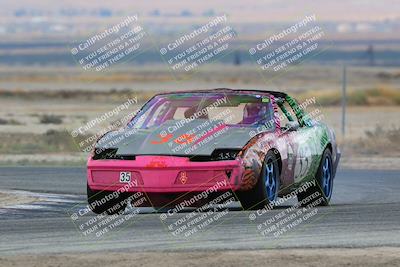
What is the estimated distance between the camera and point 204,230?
1270cm

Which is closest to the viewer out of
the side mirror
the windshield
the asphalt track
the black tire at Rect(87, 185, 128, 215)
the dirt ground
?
the dirt ground

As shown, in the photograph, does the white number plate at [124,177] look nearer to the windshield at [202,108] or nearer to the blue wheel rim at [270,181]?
the windshield at [202,108]

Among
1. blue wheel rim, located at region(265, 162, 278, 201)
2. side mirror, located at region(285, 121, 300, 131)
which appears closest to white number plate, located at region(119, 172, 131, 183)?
blue wheel rim, located at region(265, 162, 278, 201)

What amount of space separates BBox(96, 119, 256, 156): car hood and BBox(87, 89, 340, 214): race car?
0.01 meters

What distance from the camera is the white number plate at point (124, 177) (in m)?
14.3

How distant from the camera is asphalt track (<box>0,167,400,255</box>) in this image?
1155 centimetres

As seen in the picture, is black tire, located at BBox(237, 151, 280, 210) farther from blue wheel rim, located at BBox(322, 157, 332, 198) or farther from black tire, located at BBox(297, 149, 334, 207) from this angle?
blue wheel rim, located at BBox(322, 157, 332, 198)

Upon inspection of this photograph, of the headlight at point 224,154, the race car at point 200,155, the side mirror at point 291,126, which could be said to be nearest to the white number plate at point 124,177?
the race car at point 200,155

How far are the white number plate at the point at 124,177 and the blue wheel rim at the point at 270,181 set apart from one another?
1.55 metres

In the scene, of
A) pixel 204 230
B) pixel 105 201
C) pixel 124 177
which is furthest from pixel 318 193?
pixel 204 230

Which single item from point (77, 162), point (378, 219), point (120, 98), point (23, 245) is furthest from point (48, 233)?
point (120, 98)

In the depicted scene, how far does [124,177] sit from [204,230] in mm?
1911

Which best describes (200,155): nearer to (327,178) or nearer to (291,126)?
(291,126)

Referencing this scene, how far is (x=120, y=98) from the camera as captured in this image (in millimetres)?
63594
